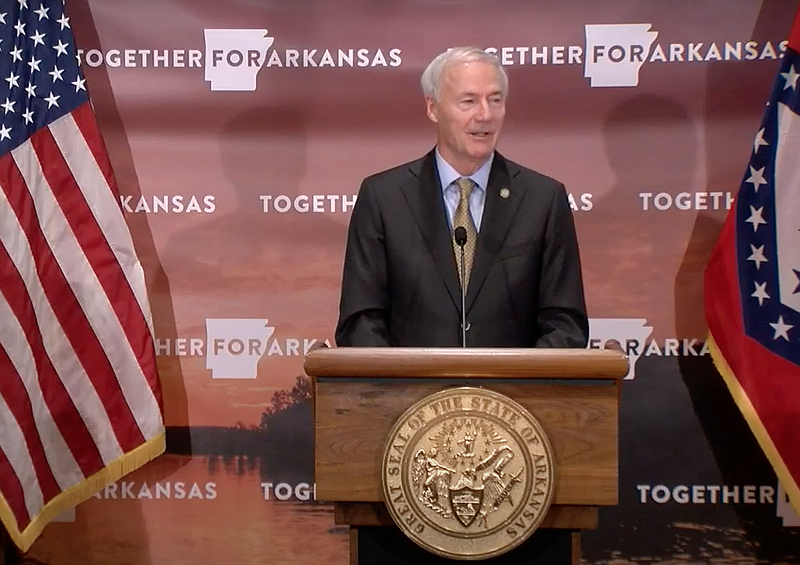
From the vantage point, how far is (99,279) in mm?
2895

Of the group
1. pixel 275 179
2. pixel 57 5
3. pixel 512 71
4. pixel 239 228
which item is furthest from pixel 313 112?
pixel 57 5

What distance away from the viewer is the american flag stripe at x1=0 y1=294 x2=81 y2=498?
2734mm

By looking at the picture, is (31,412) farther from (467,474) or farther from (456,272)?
(467,474)

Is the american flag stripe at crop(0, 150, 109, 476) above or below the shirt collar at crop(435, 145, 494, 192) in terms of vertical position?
below

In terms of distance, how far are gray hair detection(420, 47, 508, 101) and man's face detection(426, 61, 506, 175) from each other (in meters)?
0.01

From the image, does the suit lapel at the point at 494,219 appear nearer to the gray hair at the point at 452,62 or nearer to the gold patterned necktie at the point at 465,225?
the gold patterned necktie at the point at 465,225

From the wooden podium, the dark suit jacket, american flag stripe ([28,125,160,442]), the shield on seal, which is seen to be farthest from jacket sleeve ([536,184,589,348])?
american flag stripe ([28,125,160,442])

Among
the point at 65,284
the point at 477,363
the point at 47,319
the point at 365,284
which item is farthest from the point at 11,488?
the point at 477,363

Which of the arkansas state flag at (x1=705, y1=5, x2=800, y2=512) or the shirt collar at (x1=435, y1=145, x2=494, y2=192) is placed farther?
the arkansas state flag at (x1=705, y1=5, x2=800, y2=512)

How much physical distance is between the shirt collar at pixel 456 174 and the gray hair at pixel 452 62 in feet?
0.55

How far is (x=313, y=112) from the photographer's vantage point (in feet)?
10.1

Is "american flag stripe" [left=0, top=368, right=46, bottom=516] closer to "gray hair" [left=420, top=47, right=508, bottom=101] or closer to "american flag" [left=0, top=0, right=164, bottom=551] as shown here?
"american flag" [left=0, top=0, right=164, bottom=551]

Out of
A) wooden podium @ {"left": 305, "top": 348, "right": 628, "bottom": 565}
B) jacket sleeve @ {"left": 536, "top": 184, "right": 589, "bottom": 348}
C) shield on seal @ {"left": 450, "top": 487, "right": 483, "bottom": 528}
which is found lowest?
shield on seal @ {"left": 450, "top": 487, "right": 483, "bottom": 528}

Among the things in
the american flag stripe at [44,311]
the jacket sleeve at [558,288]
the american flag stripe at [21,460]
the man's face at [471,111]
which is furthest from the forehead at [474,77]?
the american flag stripe at [21,460]
